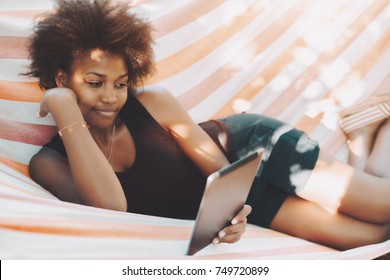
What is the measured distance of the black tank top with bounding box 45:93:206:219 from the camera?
132cm

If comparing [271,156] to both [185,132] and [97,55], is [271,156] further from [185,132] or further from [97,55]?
[97,55]

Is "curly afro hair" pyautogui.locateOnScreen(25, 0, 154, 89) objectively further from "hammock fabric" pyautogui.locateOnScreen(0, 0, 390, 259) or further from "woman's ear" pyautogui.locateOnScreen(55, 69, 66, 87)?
"hammock fabric" pyautogui.locateOnScreen(0, 0, 390, 259)

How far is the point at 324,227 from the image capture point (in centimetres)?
134

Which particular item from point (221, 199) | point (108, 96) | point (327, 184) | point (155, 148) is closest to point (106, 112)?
point (108, 96)

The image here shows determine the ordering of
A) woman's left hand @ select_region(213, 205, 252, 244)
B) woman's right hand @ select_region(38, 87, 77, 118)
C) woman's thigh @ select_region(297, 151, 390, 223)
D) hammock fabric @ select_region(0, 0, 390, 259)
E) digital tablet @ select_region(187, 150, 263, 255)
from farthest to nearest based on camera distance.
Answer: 1. hammock fabric @ select_region(0, 0, 390, 259)
2. woman's thigh @ select_region(297, 151, 390, 223)
3. woman's right hand @ select_region(38, 87, 77, 118)
4. woman's left hand @ select_region(213, 205, 252, 244)
5. digital tablet @ select_region(187, 150, 263, 255)

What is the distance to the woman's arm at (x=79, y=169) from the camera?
3.90ft

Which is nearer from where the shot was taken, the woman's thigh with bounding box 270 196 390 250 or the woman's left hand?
the woman's left hand

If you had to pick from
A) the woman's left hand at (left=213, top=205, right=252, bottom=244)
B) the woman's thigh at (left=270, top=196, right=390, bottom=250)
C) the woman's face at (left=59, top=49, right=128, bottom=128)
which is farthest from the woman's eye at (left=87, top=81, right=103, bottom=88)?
the woman's thigh at (left=270, top=196, right=390, bottom=250)

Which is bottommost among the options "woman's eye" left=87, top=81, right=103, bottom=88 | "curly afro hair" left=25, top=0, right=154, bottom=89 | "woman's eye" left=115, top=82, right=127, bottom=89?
"woman's eye" left=115, top=82, right=127, bottom=89

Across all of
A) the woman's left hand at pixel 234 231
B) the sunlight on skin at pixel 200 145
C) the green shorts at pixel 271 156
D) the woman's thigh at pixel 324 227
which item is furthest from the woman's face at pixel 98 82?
the woman's thigh at pixel 324 227

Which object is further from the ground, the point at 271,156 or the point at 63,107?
the point at 63,107

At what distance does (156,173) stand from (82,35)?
1.30 ft

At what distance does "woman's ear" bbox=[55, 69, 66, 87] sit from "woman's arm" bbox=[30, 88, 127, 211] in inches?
2.8

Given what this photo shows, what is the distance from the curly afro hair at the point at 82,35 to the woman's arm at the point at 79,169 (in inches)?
4.1
